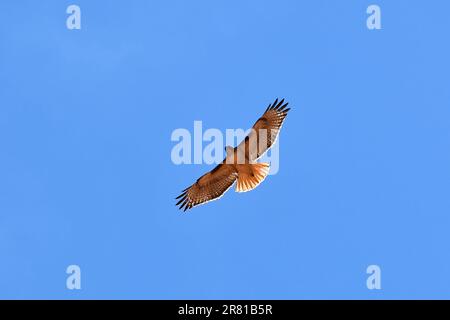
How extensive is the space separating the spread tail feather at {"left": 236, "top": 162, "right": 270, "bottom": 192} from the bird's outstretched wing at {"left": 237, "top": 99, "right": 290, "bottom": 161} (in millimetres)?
208

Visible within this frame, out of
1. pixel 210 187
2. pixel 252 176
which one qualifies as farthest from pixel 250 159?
pixel 210 187

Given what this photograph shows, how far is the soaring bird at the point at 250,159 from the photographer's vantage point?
20250mm

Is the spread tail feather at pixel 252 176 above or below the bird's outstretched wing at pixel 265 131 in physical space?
below

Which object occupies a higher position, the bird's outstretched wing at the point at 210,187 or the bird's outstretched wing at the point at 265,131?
the bird's outstretched wing at the point at 265,131

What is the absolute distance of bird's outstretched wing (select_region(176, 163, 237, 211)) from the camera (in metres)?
20.6

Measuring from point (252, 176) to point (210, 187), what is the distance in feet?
3.84

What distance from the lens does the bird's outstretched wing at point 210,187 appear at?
67.6ft

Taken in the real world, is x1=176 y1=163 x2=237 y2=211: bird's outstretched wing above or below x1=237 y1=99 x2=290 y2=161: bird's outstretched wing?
below

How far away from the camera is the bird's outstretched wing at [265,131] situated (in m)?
20.3

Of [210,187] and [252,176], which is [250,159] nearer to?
[252,176]
